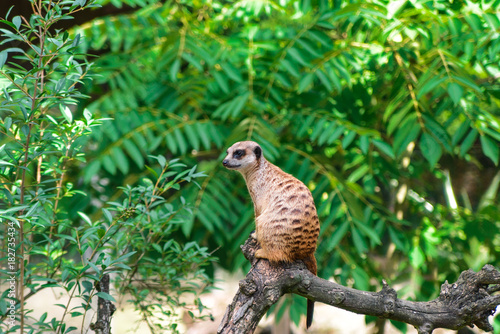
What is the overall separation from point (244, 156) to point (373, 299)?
73cm

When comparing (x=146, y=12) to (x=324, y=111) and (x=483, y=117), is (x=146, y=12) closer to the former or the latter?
(x=324, y=111)

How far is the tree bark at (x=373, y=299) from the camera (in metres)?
1.74

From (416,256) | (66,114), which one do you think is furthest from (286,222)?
(416,256)

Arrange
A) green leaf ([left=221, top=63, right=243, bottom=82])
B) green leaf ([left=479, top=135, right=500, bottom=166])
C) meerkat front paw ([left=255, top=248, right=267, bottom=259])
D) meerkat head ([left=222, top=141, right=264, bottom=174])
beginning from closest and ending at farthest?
meerkat front paw ([left=255, top=248, right=267, bottom=259]), meerkat head ([left=222, top=141, right=264, bottom=174]), green leaf ([left=479, top=135, right=500, bottom=166]), green leaf ([left=221, top=63, right=243, bottom=82])

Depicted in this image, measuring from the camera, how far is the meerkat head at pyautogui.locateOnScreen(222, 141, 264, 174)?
2018mm

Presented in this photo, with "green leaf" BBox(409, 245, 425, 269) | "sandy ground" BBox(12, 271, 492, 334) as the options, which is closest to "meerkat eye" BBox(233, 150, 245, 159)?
"green leaf" BBox(409, 245, 425, 269)

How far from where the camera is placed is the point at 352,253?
334 cm

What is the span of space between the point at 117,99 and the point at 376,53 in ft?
5.55

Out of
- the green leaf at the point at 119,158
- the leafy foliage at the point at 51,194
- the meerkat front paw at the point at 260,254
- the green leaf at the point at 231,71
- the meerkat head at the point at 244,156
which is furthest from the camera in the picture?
the green leaf at the point at 231,71

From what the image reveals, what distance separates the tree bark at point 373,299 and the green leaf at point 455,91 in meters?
0.95

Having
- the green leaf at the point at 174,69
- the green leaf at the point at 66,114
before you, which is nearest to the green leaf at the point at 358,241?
the green leaf at the point at 174,69

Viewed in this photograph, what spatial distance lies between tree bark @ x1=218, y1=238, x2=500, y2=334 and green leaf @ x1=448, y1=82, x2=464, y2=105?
95 centimetres

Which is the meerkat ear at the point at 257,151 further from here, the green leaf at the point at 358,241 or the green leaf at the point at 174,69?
the green leaf at the point at 174,69

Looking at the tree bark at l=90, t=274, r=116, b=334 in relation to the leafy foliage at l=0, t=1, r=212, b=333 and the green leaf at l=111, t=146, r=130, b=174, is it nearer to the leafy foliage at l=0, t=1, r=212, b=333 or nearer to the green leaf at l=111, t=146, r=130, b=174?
the leafy foliage at l=0, t=1, r=212, b=333
